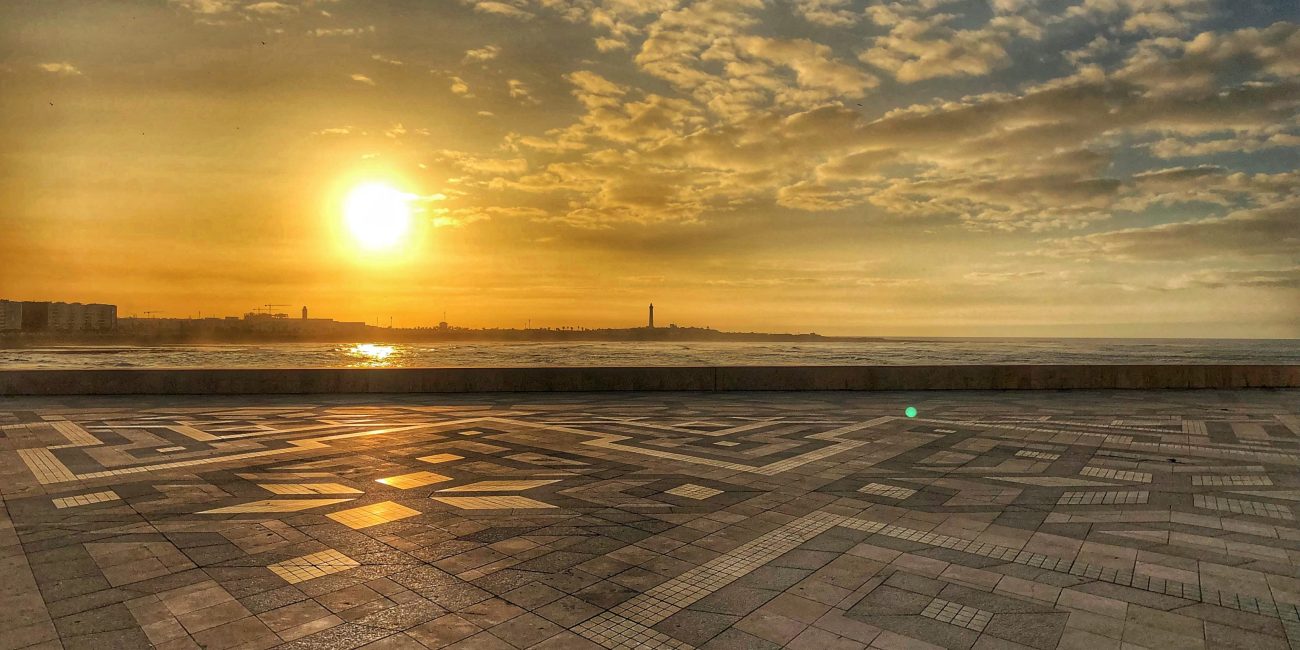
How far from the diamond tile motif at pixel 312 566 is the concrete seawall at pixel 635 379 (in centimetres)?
1461

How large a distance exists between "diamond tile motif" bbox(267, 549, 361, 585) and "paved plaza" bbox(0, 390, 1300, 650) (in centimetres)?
3

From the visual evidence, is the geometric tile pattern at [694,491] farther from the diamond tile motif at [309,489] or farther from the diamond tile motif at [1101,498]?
the diamond tile motif at [1101,498]

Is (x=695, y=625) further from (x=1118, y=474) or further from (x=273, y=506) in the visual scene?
(x=1118, y=474)

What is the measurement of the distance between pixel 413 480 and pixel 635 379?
1276 centimetres

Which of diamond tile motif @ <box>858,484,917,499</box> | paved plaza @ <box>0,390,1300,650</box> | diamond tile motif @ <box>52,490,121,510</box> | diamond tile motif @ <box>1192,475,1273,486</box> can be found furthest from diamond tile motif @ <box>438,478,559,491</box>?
diamond tile motif @ <box>1192,475,1273,486</box>

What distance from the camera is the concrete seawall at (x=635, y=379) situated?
1973cm

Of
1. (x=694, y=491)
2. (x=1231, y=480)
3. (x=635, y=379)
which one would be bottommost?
(x=694, y=491)

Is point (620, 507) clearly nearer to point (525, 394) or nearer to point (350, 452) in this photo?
point (350, 452)

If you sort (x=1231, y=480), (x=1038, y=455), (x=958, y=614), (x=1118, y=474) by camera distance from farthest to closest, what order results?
(x=1038, y=455) < (x=1118, y=474) < (x=1231, y=480) < (x=958, y=614)

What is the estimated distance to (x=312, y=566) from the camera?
18.8 feet

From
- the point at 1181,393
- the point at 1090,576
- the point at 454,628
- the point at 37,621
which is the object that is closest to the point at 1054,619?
the point at 1090,576

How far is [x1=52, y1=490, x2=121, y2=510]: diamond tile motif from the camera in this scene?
7656mm

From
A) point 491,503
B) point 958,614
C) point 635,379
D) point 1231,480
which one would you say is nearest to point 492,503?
point 491,503

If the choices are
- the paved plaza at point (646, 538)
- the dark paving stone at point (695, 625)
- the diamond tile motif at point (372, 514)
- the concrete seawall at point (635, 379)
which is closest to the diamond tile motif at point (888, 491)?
the paved plaza at point (646, 538)
